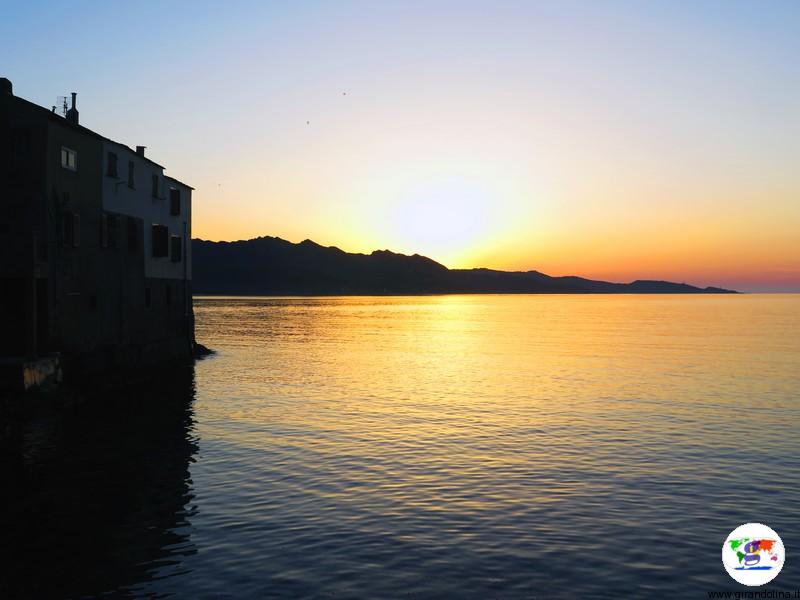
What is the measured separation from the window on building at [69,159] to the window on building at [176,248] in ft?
56.6

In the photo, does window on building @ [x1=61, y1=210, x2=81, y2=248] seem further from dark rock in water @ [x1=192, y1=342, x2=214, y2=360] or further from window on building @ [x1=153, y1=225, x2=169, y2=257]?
dark rock in water @ [x1=192, y1=342, x2=214, y2=360]

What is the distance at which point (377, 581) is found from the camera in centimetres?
1348

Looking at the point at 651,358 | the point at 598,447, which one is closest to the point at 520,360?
the point at 651,358

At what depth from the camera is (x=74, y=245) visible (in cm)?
3553

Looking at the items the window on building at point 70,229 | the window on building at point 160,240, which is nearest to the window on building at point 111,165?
the window on building at point 70,229

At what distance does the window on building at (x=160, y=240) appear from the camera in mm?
48406

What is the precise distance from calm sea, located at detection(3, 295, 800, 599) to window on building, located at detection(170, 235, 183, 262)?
43.4ft

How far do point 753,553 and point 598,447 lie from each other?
1127 centimetres

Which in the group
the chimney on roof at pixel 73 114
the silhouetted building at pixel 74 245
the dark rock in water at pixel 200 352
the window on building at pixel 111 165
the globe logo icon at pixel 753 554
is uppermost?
the chimney on roof at pixel 73 114

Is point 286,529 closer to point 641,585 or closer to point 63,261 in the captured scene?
point 641,585

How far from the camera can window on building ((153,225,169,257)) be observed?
4841 cm

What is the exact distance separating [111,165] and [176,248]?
45.1ft

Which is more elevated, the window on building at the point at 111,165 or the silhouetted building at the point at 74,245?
the window on building at the point at 111,165

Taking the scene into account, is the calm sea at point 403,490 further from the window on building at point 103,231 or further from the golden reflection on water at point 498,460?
the window on building at point 103,231
